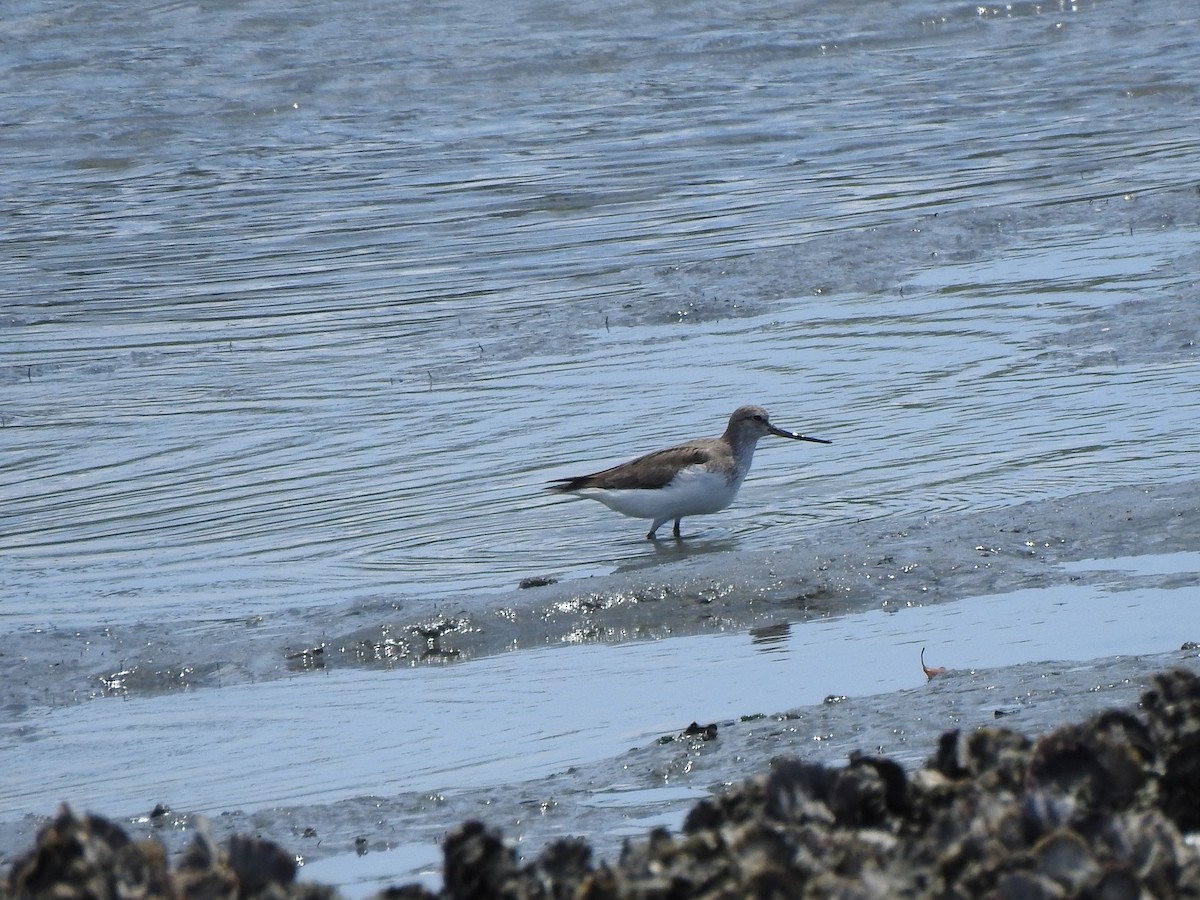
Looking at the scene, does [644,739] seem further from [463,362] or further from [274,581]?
[463,362]

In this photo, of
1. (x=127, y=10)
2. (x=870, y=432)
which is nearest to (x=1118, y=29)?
(x=127, y=10)

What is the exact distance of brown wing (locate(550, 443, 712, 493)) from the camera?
771 centimetres

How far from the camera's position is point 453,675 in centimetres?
598

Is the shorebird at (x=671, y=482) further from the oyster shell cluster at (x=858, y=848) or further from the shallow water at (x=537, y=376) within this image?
the oyster shell cluster at (x=858, y=848)

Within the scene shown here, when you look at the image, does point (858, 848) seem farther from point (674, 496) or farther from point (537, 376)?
point (537, 376)

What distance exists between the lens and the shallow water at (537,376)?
5758 mm

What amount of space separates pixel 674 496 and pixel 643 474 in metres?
0.16

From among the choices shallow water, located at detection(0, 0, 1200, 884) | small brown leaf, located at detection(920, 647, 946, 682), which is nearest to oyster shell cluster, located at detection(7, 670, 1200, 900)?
shallow water, located at detection(0, 0, 1200, 884)

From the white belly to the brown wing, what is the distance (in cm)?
3

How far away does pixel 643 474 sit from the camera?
304 inches

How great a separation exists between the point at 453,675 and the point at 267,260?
24.0 feet

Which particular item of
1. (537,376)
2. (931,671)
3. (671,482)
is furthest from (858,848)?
(537,376)

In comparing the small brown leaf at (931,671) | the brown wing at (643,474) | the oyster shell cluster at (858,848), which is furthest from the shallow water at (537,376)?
the oyster shell cluster at (858,848)

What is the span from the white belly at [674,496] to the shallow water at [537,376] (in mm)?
190
